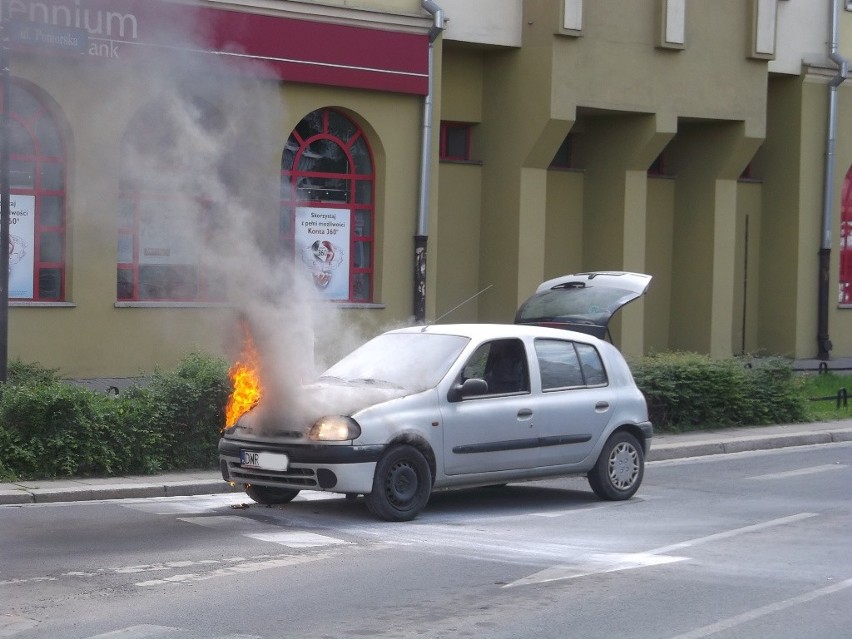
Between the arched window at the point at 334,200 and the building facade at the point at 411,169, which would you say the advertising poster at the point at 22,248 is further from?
the arched window at the point at 334,200

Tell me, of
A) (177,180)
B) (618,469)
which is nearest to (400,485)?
(618,469)

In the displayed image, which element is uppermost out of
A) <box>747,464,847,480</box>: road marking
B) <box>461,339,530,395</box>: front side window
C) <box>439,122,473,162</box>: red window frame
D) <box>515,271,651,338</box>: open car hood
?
<box>439,122,473,162</box>: red window frame

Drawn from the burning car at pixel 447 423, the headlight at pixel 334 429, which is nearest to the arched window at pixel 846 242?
the burning car at pixel 447 423

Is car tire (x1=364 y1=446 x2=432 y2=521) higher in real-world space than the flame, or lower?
lower

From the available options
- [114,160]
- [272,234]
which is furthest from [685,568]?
[114,160]

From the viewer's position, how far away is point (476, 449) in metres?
10.8

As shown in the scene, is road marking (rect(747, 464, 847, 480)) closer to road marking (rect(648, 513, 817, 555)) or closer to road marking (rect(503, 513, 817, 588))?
road marking (rect(648, 513, 817, 555))

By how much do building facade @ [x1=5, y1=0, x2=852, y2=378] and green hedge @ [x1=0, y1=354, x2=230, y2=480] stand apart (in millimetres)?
615

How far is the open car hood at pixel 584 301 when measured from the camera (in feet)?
54.0

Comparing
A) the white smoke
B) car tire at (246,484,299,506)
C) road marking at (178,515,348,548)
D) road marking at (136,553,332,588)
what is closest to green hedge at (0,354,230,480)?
the white smoke

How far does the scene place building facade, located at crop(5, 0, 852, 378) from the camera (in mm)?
12023

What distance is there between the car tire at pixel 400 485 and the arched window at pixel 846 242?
68.6 ft

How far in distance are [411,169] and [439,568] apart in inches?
563

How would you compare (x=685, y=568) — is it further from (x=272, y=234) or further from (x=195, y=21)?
(x=195, y=21)
